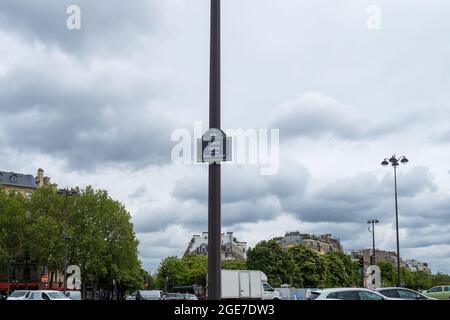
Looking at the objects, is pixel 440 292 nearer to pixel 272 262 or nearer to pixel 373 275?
pixel 373 275

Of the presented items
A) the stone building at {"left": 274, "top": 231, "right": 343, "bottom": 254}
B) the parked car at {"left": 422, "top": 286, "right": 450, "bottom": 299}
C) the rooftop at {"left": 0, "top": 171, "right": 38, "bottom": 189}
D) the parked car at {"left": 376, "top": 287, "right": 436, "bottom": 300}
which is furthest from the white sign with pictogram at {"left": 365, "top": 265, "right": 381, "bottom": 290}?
the stone building at {"left": 274, "top": 231, "right": 343, "bottom": 254}

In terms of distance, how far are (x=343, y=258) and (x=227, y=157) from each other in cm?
11956

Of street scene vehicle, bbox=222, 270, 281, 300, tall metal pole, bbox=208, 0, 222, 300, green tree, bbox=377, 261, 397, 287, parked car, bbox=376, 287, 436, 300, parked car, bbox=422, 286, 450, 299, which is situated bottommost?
green tree, bbox=377, 261, 397, 287

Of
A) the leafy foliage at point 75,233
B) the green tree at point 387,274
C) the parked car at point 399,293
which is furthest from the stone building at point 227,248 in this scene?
the parked car at point 399,293

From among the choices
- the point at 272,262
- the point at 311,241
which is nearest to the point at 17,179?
the point at 272,262

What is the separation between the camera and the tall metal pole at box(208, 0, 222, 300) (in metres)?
7.14

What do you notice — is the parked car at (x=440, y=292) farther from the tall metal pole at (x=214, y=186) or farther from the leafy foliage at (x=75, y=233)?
the tall metal pole at (x=214, y=186)

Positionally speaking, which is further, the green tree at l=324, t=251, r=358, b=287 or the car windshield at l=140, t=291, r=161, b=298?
the green tree at l=324, t=251, r=358, b=287

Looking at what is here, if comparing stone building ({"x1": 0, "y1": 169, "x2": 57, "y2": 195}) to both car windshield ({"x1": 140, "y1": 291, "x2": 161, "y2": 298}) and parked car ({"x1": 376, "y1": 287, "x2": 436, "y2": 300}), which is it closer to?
car windshield ({"x1": 140, "y1": 291, "x2": 161, "y2": 298})

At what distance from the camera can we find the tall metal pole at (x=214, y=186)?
714 centimetres

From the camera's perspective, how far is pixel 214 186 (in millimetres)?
7527

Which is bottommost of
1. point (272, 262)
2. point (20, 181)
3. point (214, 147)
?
point (272, 262)
